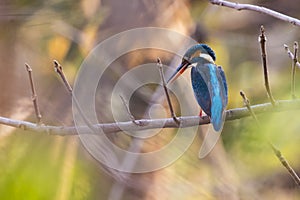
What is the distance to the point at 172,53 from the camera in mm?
2318

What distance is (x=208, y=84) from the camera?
1293mm

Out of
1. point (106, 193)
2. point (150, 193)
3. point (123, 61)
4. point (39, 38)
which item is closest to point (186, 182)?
point (150, 193)

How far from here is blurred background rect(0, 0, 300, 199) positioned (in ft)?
4.74

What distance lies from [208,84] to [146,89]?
90cm

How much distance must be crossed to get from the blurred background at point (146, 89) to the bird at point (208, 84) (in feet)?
0.33

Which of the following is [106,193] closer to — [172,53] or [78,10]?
[172,53]

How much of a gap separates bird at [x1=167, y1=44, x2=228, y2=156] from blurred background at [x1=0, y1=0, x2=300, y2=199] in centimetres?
10

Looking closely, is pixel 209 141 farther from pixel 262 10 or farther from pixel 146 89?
pixel 262 10

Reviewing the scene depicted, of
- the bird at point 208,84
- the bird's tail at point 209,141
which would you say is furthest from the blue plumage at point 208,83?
the bird's tail at point 209,141

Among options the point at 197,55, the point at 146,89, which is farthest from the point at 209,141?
the point at 197,55

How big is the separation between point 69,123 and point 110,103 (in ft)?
1.11

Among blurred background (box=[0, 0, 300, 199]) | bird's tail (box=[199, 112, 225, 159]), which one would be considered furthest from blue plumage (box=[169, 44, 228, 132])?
bird's tail (box=[199, 112, 225, 159])

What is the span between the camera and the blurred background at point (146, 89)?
144cm

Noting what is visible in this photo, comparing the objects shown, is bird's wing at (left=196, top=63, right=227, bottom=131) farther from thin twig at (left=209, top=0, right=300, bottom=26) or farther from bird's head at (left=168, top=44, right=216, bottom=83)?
thin twig at (left=209, top=0, right=300, bottom=26)
